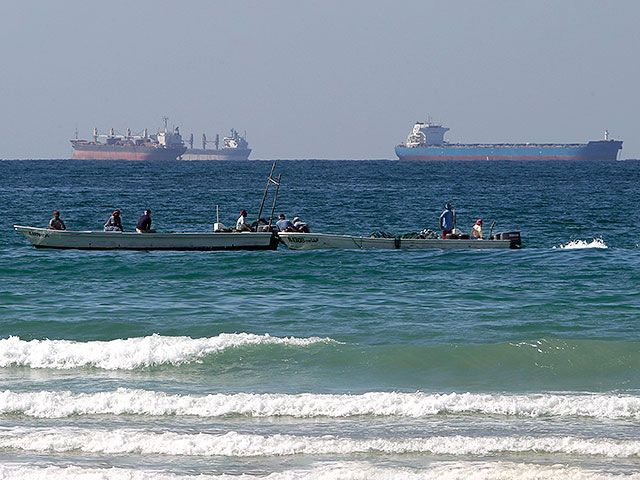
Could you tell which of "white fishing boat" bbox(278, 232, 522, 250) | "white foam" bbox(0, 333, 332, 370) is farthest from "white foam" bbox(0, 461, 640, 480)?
"white fishing boat" bbox(278, 232, 522, 250)

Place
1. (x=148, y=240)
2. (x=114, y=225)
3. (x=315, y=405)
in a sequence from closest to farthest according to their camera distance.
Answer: (x=315, y=405) < (x=148, y=240) < (x=114, y=225)

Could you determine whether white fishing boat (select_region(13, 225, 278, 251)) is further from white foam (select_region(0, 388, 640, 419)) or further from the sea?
white foam (select_region(0, 388, 640, 419))

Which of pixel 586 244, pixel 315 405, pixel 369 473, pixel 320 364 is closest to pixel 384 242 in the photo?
pixel 586 244

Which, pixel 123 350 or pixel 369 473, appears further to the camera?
pixel 123 350

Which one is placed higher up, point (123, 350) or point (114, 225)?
point (114, 225)

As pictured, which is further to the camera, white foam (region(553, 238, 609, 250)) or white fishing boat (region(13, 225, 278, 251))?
white foam (region(553, 238, 609, 250))

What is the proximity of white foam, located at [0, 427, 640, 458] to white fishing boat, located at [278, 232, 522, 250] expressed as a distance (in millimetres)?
18080

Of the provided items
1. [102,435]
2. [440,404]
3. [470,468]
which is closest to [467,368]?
[440,404]

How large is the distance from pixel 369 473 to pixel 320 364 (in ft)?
17.0

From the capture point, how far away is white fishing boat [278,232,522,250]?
28.4m

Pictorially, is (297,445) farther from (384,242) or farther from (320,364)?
(384,242)

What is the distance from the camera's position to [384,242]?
95.3 feet

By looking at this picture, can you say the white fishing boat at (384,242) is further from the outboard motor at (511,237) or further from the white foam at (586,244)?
the white foam at (586,244)

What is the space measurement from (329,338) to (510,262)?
10.9m
